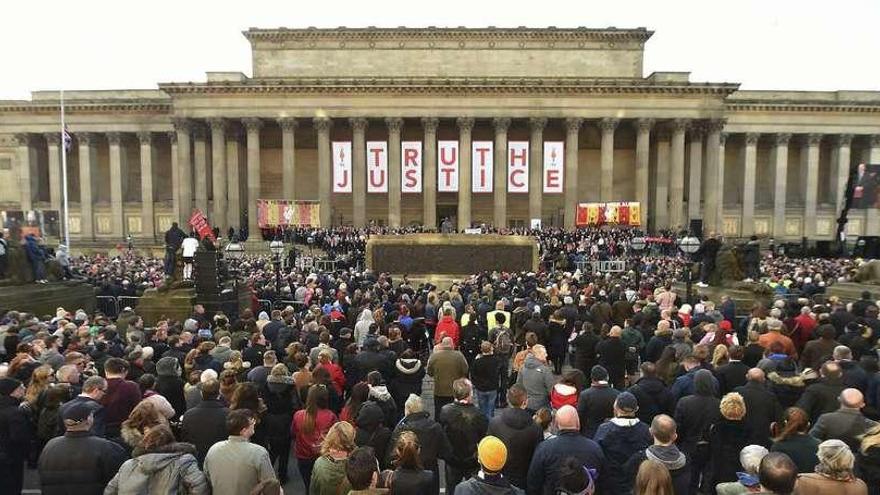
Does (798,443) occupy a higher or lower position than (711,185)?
lower

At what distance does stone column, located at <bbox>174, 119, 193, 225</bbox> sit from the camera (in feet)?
166

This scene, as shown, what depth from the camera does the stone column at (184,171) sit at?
5051cm

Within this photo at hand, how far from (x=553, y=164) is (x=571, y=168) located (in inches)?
114

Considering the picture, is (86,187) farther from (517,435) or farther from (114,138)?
(517,435)

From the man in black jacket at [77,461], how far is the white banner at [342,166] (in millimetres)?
43609

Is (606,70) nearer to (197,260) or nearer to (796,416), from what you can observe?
(197,260)

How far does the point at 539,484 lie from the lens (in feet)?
19.7

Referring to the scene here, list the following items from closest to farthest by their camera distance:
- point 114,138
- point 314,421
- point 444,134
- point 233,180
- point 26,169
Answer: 1. point 314,421
2. point 233,180
3. point 444,134
4. point 114,138
5. point 26,169

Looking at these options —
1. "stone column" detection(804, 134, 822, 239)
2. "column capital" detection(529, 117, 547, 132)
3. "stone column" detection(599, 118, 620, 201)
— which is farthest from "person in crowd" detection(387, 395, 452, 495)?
"stone column" detection(804, 134, 822, 239)

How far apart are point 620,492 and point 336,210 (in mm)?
50697

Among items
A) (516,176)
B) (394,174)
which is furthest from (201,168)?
(516,176)

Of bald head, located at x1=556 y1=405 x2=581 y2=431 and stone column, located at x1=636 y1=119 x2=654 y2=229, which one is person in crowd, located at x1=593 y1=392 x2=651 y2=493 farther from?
stone column, located at x1=636 y1=119 x2=654 y2=229

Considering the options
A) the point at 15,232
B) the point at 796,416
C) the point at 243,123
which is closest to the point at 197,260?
the point at 15,232

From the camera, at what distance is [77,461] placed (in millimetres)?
5711
